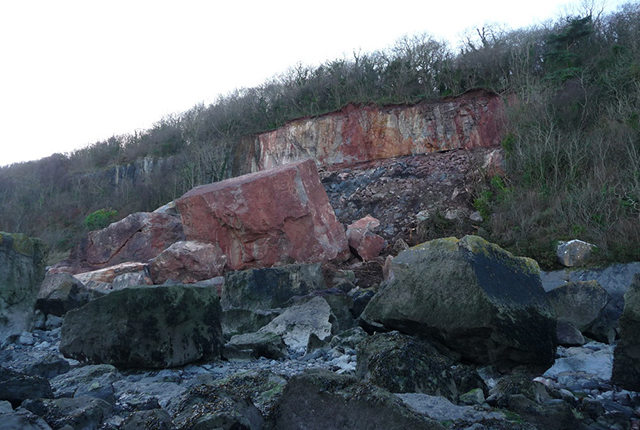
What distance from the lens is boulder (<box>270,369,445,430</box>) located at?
2.33 metres

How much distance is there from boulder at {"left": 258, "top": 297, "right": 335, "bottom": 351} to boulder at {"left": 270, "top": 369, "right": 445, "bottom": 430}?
271 cm

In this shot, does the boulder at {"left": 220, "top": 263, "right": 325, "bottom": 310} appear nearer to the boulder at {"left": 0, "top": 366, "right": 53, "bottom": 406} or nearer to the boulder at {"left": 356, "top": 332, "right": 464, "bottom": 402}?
the boulder at {"left": 356, "top": 332, "right": 464, "bottom": 402}

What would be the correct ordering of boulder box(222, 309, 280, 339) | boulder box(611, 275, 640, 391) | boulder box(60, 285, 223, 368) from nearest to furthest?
boulder box(611, 275, 640, 391) → boulder box(60, 285, 223, 368) → boulder box(222, 309, 280, 339)

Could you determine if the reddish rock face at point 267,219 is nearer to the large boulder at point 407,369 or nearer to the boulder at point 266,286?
the boulder at point 266,286

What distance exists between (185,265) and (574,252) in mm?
7927

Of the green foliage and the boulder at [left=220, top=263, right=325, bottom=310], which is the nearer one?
the boulder at [left=220, top=263, right=325, bottom=310]

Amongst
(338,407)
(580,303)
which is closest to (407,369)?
(338,407)

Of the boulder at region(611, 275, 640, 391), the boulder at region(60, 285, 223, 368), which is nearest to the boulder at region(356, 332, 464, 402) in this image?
the boulder at region(611, 275, 640, 391)

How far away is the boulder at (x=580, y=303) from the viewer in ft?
18.4

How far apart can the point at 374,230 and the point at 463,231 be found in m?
2.49

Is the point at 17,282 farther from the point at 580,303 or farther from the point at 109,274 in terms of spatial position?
the point at 580,303

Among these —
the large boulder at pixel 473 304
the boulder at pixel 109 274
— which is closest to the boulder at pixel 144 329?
the large boulder at pixel 473 304

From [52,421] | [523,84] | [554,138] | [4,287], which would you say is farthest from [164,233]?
[523,84]

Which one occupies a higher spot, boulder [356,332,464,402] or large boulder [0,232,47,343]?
large boulder [0,232,47,343]
